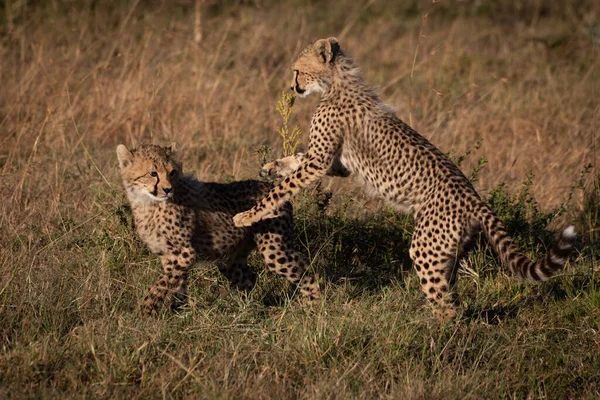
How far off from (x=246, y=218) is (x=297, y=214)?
0.90 m

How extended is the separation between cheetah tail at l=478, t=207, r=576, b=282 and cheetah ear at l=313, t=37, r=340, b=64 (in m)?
1.38

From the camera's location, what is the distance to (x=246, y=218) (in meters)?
4.67

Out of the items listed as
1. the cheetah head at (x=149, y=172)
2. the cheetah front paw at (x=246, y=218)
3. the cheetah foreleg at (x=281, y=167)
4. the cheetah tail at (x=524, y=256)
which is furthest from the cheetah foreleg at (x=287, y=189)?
the cheetah tail at (x=524, y=256)

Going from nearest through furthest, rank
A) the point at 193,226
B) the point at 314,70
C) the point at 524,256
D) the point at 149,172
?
the point at 524,256
the point at 149,172
the point at 193,226
the point at 314,70

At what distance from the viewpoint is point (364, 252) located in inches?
219

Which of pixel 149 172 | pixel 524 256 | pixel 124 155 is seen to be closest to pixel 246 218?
pixel 149 172

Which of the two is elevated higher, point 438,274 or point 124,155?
point 124,155

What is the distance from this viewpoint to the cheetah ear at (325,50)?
5.16 meters

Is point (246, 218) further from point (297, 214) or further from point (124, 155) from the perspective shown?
point (297, 214)

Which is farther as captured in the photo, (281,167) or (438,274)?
(281,167)

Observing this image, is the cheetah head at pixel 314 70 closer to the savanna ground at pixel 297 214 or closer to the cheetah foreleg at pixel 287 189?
the cheetah foreleg at pixel 287 189

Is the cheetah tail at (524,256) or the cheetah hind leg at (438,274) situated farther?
the cheetah hind leg at (438,274)

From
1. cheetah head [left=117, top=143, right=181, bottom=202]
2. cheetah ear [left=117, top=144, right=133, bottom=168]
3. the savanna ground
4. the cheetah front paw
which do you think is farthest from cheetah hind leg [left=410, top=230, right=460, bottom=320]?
cheetah ear [left=117, top=144, right=133, bottom=168]

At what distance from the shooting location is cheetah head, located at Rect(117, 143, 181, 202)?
4477 mm
